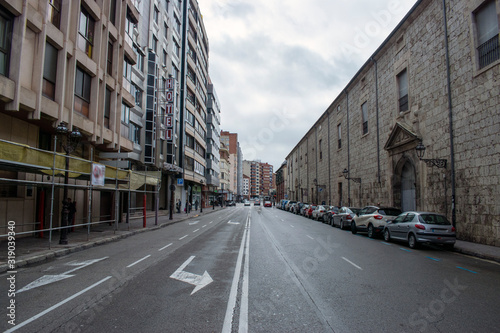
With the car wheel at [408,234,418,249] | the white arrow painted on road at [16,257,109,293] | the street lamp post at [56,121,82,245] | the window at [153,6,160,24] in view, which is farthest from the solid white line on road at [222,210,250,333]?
the window at [153,6,160,24]

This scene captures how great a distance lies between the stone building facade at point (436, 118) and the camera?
43.5 ft

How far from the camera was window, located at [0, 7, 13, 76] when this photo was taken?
35.5 ft

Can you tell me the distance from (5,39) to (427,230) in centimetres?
1659

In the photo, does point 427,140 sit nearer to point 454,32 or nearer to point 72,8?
point 454,32

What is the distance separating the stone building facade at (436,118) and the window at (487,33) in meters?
0.04

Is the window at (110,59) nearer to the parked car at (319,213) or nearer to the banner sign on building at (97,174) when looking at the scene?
the banner sign on building at (97,174)

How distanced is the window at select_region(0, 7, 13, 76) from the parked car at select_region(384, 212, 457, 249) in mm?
15832

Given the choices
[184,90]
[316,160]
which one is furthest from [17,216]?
[316,160]

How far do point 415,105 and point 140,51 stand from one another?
21491 mm

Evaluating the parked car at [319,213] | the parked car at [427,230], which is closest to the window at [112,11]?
the parked car at [427,230]

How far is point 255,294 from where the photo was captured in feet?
19.1

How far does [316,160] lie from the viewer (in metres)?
47.9

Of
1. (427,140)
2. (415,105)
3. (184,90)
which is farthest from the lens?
(184,90)

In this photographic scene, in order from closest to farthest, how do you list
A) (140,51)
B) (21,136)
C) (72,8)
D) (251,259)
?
(251,259) → (21,136) → (72,8) → (140,51)
